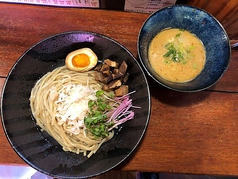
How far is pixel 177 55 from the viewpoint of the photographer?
5.41 ft

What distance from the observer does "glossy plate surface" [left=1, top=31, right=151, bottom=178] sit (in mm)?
1460

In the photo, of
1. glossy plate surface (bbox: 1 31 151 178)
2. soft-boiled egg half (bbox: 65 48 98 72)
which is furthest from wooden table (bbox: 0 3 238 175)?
soft-boiled egg half (bbox: 65 48 98 72)

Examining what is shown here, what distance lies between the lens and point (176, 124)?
1.68 meters

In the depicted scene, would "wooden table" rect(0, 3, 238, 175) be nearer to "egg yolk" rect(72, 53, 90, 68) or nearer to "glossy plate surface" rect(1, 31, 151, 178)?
"glossy plate surface" rect(1, 31, 151, 178)

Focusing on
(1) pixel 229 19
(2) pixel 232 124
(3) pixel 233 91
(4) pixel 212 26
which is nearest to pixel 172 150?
(2) pixel 232 124

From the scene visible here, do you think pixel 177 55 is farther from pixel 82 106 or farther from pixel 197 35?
pixel 82 106

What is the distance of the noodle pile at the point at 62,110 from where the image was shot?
1.59 meters

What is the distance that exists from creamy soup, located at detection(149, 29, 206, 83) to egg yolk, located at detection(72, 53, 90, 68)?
385 millimetres

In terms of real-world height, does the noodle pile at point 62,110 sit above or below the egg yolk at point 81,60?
below

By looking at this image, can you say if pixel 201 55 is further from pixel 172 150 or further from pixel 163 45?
pixel 172 150

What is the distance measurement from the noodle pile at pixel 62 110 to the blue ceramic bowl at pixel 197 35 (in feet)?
1.45

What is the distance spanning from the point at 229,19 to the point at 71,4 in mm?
1031

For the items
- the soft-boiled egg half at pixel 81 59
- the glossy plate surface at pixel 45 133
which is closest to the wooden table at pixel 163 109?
the glossy plate surface at pixel 45 133

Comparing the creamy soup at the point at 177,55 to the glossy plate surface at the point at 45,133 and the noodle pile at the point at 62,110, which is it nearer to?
the glossy plate surface at the point at 45,133
